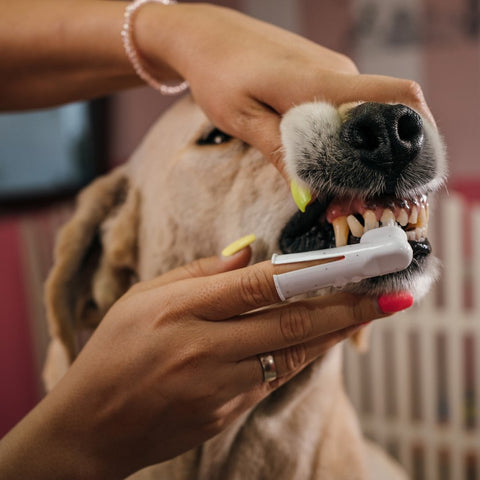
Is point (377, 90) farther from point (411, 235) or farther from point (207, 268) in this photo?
point (207, 268)

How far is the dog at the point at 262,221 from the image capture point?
0.61 meters

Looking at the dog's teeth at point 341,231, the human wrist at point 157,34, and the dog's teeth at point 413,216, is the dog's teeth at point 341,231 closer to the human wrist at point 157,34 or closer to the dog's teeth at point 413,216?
the dog's teeth at point 413,216

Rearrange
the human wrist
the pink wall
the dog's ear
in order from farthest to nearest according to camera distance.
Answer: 1. the pink wall
2. the dog's ear
3. the human wrist

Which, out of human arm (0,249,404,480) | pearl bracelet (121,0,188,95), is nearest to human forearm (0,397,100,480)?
human arm (0,249,404,480)

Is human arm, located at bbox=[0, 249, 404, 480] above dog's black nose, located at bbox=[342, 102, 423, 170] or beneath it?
beneath

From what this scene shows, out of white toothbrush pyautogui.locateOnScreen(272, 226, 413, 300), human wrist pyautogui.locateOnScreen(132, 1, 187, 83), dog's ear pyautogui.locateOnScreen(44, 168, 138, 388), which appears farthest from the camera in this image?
dog's ear pyautogui.locateOnScreen(44, 168, 138, 388)

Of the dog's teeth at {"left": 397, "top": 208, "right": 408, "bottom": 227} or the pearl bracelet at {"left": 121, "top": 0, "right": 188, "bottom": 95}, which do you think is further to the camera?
the pearl bracelet at {"left": 121, "top": 0, "right": 188, "bottom": 95}

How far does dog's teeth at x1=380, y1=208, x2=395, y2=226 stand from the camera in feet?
1.97

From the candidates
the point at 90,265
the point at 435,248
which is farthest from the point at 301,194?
the point at 435,248

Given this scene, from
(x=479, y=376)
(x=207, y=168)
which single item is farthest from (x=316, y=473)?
(x=479, y=376)

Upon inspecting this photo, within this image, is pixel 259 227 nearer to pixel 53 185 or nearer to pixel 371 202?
pixel 371 202

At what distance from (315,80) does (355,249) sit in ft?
0.74

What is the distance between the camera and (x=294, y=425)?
3.11 ft

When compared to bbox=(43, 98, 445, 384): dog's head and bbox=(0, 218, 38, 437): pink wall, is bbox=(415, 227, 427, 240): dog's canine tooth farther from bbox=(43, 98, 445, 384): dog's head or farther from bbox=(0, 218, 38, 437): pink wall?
bbox=(0, 218, 38, 437): pink wall
